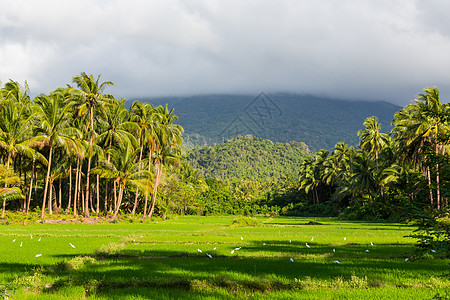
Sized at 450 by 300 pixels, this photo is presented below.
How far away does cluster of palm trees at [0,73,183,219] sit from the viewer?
1319 inches

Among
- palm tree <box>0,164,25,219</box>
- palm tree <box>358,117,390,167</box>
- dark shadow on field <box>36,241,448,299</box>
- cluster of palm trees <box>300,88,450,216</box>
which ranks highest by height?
palm tree <box>358,117,390,167</box>

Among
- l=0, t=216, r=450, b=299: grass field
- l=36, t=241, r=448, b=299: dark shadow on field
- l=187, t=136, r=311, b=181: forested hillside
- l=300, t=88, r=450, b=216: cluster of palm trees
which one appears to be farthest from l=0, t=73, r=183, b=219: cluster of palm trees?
l=187, t=136, r=311, b=181: forested hillside

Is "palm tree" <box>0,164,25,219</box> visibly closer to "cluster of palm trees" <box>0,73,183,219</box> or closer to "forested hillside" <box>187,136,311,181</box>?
"cluster of palm trees" <box>0,73,183,219</box>

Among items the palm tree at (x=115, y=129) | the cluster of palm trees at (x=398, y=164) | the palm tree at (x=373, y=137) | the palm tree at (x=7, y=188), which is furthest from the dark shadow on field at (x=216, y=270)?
the palm tree at (x=373, y=137)

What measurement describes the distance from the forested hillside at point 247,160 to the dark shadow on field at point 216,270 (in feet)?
430

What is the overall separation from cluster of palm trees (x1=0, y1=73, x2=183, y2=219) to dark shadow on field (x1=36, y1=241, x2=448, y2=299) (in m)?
23.8

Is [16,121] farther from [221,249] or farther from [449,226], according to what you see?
[449,226]

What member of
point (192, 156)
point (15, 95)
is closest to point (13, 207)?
point (15, 95)

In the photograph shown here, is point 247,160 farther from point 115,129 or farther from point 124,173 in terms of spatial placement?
point 124,173

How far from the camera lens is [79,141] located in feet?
117

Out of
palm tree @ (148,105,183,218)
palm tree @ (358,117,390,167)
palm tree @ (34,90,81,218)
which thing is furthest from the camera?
palm tree @ (358,117,390,167)

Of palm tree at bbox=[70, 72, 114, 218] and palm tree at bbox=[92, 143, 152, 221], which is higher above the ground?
palm tree at bbox=[70, 72, 114, 218]

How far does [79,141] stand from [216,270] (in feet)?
98.8

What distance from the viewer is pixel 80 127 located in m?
39.4
